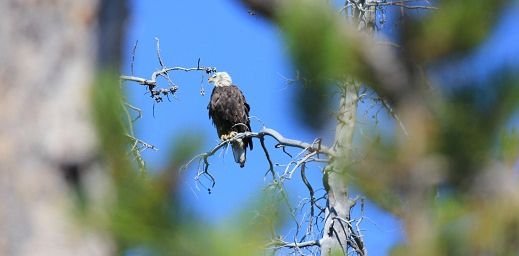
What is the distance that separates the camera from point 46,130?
2031 millimetres

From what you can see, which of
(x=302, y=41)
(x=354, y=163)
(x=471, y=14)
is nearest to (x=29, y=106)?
(x=302, y=41)

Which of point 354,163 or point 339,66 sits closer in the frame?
point 339,66

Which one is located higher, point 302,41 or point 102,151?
A: point 302,41

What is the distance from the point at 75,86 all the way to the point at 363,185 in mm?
670

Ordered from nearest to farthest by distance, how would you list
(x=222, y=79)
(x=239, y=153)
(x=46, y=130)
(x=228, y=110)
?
(x=46, y=130) < (x=239, y=153) < (x=228, y=110) < (x=222, y=79)

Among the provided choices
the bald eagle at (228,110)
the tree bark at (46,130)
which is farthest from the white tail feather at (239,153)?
the tree bark at (46,130)

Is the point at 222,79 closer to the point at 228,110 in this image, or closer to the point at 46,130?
the point at 228,110

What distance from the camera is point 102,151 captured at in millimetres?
2031

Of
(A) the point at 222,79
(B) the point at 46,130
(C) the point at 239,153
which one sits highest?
(A) the point at 222,79

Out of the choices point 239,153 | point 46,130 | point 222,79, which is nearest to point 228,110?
point 222,79

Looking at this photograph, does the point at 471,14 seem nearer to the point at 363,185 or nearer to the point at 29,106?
the point at 363,185

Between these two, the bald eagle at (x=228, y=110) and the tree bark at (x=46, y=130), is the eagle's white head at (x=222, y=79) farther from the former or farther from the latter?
the tree bark at (x=46, y=130)

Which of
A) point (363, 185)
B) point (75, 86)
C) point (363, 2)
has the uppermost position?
point (363, 2)

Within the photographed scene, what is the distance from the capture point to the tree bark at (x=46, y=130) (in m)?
2.01
